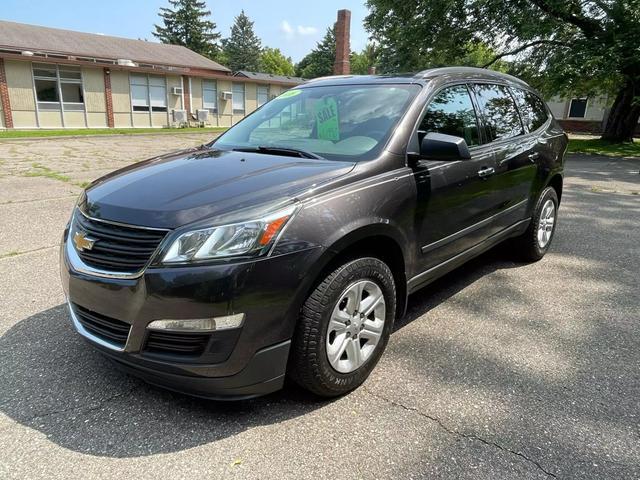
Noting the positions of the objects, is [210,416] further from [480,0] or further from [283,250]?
[480,0]

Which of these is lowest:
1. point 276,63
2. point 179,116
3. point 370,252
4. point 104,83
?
point 370,252

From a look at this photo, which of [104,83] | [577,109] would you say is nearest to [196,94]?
[104,83]

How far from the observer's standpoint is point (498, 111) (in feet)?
13.4

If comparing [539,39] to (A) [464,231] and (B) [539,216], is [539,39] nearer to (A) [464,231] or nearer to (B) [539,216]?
(B) [539,216]

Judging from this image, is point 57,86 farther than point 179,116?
No

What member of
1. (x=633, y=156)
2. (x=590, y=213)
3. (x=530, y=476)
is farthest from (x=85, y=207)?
(x=633, y=156)

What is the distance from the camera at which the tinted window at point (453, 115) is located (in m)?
3.23

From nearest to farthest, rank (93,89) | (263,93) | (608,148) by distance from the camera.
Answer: (608,148) < (93,89) < (263,93)

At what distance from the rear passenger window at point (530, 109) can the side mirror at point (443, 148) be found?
6.80 ft

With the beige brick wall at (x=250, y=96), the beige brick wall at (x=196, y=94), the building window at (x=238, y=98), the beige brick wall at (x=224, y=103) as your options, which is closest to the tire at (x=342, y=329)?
the beige brick wall at (x=196, y=94)

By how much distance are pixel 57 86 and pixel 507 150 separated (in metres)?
25.1

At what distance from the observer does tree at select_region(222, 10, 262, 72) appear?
220 ft

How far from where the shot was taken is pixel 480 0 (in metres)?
16.9

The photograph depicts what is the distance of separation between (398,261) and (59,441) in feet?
6.63
